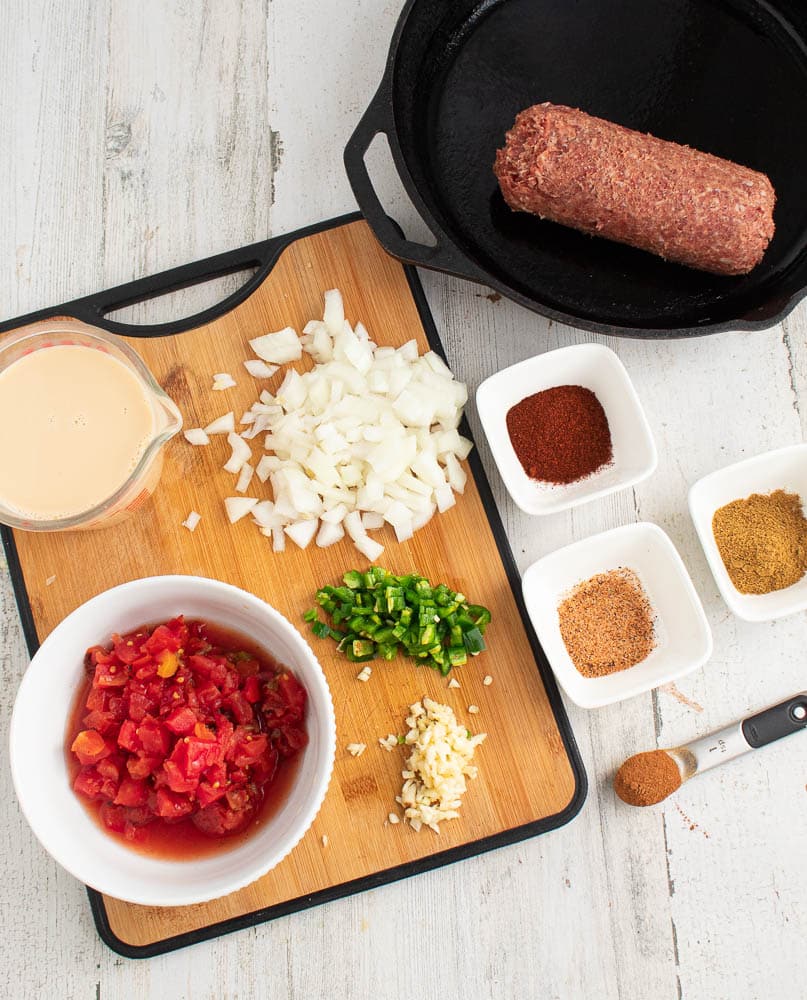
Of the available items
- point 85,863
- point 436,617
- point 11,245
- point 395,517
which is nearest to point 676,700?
point 436,617

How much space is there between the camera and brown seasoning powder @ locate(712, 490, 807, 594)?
2.13 m

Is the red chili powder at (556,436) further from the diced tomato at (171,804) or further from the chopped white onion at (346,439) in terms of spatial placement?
the diced tomato at (171,804)

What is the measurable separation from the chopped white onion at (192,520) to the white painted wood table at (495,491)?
1.64ft

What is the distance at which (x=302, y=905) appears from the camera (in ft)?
6.60

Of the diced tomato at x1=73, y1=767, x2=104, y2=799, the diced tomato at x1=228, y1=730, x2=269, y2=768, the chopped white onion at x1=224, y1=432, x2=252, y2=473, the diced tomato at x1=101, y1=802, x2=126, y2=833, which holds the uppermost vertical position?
the chopped white onion at x1=224, y1=432, x2=252, y2=473

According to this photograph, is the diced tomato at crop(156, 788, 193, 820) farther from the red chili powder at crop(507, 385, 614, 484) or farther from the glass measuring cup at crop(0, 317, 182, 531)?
the red chili powder at crop(507, 385, 614, 484)

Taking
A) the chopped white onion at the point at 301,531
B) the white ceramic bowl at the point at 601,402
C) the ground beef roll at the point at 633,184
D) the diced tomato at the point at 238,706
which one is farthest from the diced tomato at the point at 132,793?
the ground beef roll at the point at 633,184

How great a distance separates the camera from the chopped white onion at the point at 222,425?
209 cm

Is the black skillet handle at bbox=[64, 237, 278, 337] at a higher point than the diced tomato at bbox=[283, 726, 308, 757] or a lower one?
higher

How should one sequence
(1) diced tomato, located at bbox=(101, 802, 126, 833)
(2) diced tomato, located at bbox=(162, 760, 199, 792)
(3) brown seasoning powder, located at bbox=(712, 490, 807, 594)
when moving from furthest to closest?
1. (3) brown seasoning powder, located at bbox=(712, 490, 807, 594)
2. (1) diced tomato, located at bbox=(101, 802, 126, 833)
3. (2) diced tomato, located at bbox=(162, 760, 199, 792)

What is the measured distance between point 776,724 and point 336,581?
1139mm

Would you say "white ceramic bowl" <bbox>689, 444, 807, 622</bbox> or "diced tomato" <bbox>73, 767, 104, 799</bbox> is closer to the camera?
"diced tomato" <bbox>73, 767, 104, 799</bbox>

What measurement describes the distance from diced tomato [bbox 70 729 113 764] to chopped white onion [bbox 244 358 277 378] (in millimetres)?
903

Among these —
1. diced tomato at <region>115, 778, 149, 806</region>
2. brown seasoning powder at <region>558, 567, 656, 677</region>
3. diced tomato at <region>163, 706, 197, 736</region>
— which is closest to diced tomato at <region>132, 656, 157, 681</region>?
diced tomato at <region>163, 706, 197, 736</region>
